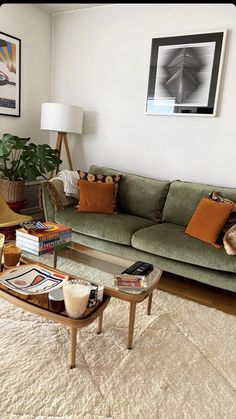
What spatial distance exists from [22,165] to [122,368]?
2347 millimetres

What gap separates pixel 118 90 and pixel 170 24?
81 cm

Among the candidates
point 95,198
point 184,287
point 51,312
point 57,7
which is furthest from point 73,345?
point 57,7

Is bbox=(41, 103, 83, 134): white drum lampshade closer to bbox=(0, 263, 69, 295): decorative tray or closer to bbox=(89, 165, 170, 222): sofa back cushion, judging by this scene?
bbox=(89, 165, 170, 222): sofa back cushion

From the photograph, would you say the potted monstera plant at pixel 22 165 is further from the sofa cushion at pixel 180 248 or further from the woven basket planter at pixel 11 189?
the sofa cushion at pixel 180 248

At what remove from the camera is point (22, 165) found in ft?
10.9

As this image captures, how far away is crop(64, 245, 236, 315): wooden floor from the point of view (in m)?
2.18

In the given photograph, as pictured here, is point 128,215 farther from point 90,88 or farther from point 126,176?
point 90,88

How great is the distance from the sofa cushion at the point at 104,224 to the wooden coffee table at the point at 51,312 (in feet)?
3.43

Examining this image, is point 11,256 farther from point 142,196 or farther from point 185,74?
point 185,74

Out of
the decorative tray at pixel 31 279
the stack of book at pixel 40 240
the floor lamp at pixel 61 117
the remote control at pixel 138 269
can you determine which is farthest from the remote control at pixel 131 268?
the floor lamp at pixel 61 117

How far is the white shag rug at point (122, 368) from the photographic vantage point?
137 cm

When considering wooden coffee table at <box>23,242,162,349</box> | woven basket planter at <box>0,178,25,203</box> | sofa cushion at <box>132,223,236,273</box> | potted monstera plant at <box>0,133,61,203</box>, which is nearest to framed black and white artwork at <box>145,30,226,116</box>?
potted monstera plant at <box>0,133,61,203</box>

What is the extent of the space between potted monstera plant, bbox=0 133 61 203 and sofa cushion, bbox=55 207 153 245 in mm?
547

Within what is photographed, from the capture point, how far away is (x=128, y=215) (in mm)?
3074
